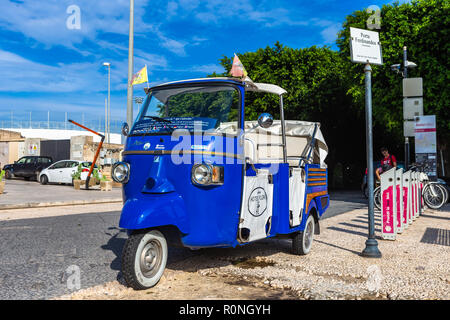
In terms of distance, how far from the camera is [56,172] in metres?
23.1

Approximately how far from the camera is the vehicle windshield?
4.71 meters

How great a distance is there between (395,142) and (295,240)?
1292 inches

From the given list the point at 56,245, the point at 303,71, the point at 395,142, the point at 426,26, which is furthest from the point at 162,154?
the point at 395,142

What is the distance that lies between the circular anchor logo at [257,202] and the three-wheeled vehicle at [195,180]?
0.04 ft

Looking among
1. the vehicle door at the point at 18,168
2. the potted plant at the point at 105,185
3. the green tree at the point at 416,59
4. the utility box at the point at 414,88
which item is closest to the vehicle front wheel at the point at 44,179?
the vehicle door at the point at 18,168

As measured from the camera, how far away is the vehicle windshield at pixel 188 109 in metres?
4.71

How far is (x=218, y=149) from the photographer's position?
14.6ft

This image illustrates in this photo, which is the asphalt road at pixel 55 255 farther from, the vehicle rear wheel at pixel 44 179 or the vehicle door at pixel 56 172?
the vehicle rear wheel at pixel 44 179

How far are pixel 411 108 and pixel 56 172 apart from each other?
18.0 meters

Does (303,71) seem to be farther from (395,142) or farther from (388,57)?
(395,142)

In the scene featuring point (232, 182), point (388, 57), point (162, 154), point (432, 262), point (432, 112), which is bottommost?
point (432, 262)

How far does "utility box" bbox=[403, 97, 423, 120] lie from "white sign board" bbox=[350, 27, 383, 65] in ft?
31.7

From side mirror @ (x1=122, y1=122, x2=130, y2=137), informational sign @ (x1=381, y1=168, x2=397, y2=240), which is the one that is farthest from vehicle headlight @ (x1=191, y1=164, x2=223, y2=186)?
informational sign @ (x1=381, y1=168, x2=397, y2=240)
